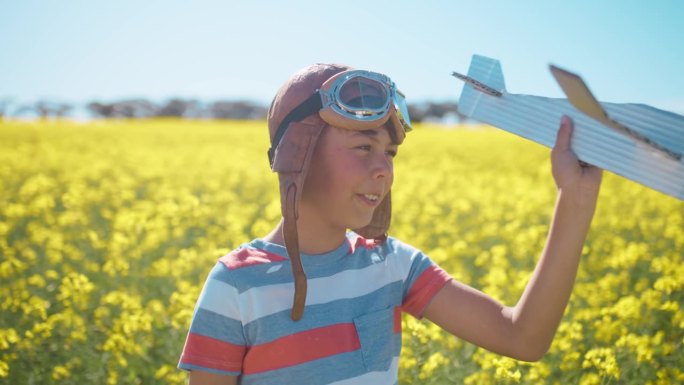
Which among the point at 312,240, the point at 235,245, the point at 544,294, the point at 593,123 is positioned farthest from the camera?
the point at 235,245

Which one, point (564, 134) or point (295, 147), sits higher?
point (564, 134)

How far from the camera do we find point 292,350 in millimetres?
1485

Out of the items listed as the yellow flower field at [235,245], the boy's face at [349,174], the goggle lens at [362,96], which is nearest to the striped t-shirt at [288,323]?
the boy's face at [349,174]

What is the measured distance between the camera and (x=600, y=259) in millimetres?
4812

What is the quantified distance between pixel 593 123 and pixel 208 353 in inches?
36.8

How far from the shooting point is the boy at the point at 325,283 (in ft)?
4.73

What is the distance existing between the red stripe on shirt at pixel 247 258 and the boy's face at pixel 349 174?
170mm

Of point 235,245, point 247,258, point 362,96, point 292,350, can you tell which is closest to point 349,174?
point 362,96

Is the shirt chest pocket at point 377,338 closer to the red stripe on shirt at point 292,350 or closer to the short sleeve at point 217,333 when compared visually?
the red stripe on shirt at point 292,350

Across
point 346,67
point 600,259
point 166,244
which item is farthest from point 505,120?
point 166,244

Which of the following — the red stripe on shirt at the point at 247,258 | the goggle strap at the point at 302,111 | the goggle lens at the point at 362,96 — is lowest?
the red stripe on shirt at the point at 247,258

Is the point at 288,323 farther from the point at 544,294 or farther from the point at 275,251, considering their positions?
the point at 544,294

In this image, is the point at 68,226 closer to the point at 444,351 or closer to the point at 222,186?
the point at 222,186

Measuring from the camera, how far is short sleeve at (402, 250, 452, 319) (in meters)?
1.68
